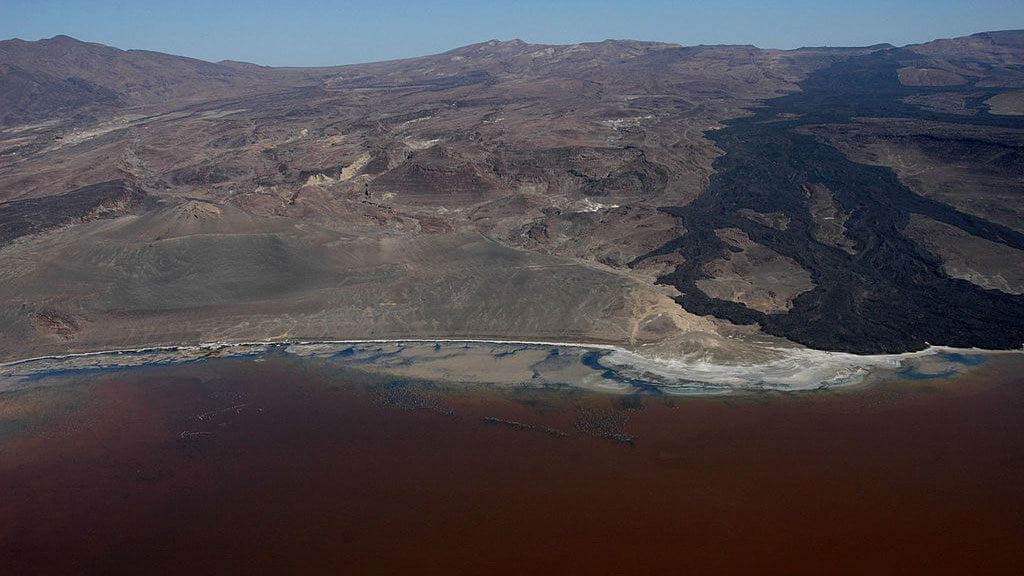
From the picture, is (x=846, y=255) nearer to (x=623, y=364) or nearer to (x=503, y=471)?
(x=623, y=364)

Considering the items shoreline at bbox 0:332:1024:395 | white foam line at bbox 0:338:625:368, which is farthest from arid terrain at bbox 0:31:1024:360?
shoreline at bbox 0:332:1024:395

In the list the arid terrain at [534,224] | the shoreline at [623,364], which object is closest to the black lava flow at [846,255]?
the arid terrain at [534,224]

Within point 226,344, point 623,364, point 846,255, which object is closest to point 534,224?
point 846,255

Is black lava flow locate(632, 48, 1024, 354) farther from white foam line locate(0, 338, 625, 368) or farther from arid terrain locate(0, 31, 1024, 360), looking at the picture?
white foam line locate(0, 338, 625, 368)

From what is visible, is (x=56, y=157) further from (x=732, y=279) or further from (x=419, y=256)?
(x=732, y=279)

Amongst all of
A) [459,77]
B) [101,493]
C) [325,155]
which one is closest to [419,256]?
[101,493]

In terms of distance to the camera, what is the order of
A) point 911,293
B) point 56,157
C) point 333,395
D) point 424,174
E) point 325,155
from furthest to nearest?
point 56,157
point 325,155
point 424,174
point 911,293
point 333,395
